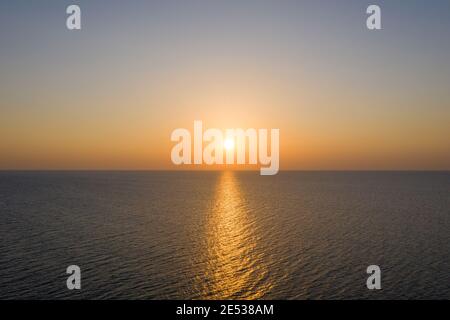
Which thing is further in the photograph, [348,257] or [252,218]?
[252,218]

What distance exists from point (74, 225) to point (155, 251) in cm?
2506

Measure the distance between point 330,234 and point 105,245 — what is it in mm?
33362

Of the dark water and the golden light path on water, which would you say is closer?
the dark water

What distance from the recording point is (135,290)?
29516mm

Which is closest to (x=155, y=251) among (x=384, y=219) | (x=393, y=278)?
(x=393, y=278)

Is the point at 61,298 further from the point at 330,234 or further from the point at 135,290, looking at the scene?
the point at 330,234

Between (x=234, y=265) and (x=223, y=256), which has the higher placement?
(x=234, y=265)

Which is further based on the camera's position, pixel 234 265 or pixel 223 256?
pixel 223 256

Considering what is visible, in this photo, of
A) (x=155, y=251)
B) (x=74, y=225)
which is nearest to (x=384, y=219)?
(x=155, y=251)

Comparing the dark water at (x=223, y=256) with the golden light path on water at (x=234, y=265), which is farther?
the golden light path on water at (x=234, y=265)
